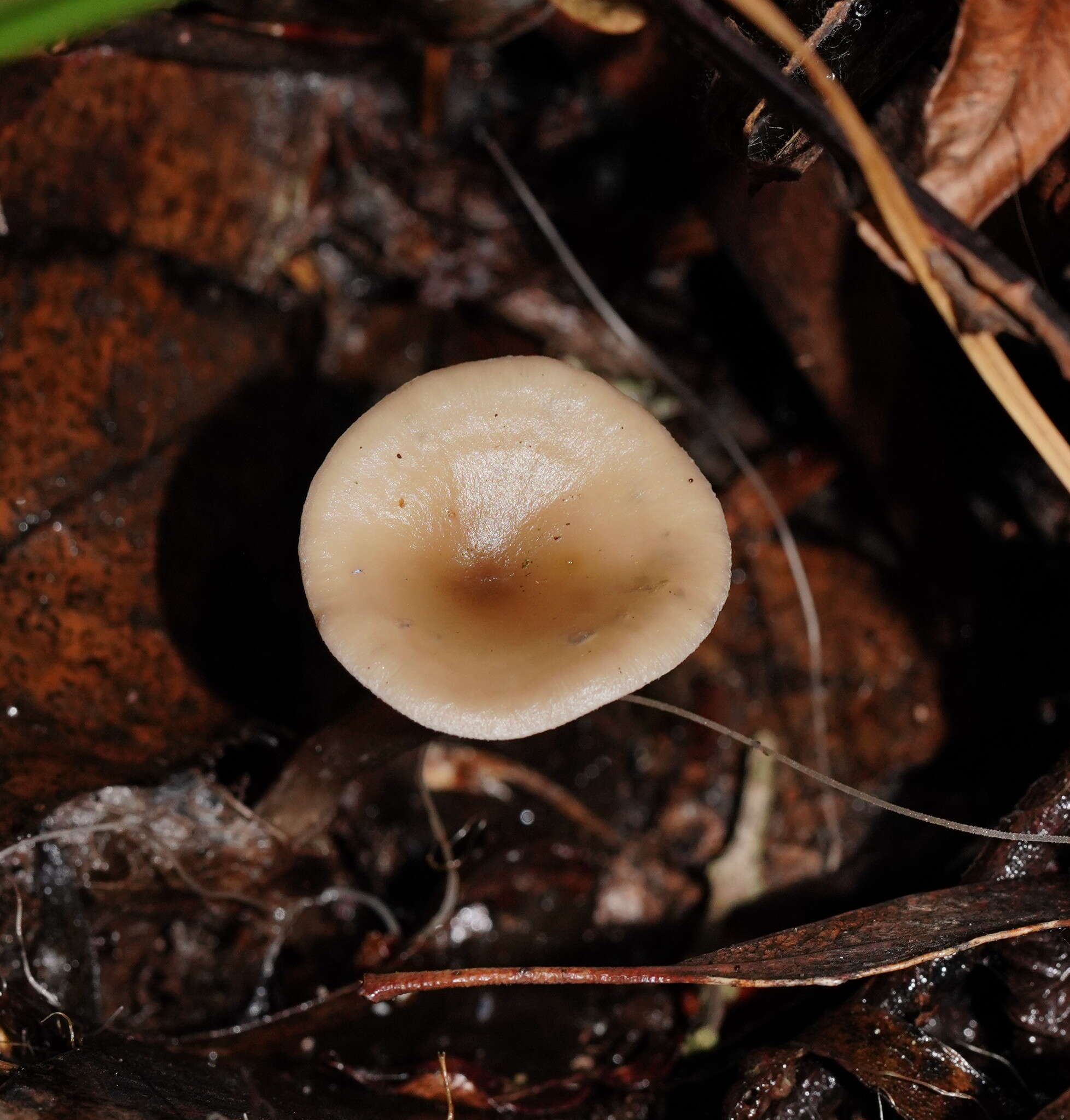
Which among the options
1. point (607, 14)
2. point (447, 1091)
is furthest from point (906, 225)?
point (447, 1091)

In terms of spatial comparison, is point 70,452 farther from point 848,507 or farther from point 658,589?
point 848,507

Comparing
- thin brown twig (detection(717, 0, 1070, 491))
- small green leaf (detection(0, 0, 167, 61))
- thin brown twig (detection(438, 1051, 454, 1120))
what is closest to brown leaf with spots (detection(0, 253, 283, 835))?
A: thin brown twig (detection(438, 1051, 454, 1120))

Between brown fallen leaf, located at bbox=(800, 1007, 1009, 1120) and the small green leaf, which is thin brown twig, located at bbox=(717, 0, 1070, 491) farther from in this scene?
brown fallen leaf, located at bbox=(800, 1007, 1009, 1120)

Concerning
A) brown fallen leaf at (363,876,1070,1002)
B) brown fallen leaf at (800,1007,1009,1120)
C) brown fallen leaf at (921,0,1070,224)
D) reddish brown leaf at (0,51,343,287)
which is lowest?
brown fallen leaf at (800,1007,1009,1120)

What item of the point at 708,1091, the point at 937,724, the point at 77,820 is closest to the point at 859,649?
the point at 937,724

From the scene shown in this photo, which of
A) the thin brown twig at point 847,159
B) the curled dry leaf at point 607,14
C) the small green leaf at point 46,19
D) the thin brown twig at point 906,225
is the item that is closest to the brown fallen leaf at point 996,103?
the thin brown twig at point 906,225

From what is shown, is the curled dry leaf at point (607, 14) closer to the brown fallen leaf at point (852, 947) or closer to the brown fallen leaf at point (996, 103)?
the brown fallen leaf at point (996, 103)
